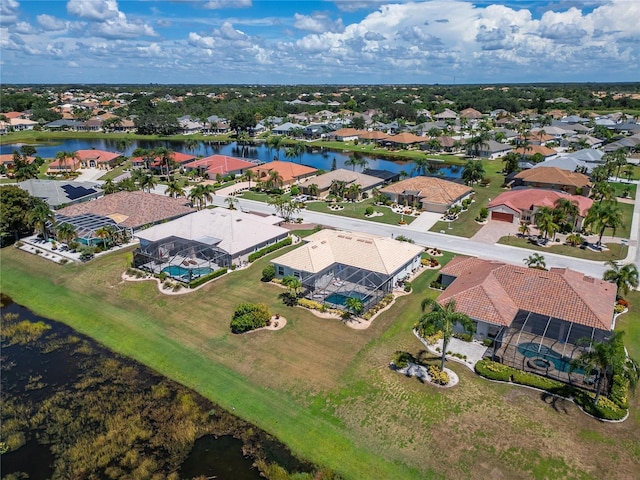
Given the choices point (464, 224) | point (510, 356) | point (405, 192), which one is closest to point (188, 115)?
Answer: point (405, 192)

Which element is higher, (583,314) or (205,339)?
(583,314)

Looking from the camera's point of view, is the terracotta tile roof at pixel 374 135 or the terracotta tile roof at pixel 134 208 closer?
Result: the terracotta tile roof at pixel 134 208

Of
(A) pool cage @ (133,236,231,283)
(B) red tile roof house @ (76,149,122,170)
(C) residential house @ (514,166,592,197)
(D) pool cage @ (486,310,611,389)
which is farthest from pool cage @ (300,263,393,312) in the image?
(B) red tile roof house @ (76,149,122,170)

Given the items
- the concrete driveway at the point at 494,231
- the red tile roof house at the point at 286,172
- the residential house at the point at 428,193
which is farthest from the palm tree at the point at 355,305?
the red tile roof house at the point at 286,172

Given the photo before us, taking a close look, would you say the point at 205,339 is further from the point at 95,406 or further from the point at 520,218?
the point at 520,218

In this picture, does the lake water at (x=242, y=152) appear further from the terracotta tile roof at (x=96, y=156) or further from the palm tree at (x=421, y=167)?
the terracotta tile roof at (x=96, y=156)

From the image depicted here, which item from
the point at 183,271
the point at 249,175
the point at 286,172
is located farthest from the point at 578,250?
the point at 249,175
